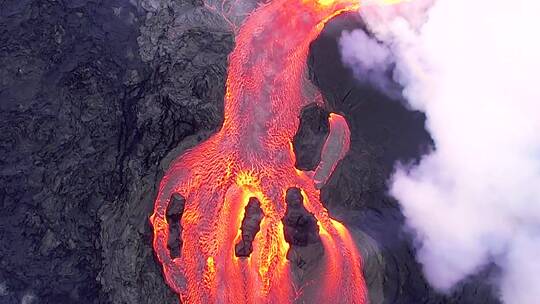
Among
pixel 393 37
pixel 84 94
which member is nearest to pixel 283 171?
pixel 393 37

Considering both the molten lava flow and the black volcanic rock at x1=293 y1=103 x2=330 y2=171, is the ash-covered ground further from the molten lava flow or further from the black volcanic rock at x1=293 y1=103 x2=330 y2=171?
the molten lava flow

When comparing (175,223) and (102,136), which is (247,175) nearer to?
(175,223)

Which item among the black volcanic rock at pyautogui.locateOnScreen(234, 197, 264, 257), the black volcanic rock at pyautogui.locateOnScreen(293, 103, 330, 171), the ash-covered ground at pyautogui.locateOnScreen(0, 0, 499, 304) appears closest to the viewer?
the black volcanic rock at pyautogui.locateOnScreen(234, 197, 264, 257)

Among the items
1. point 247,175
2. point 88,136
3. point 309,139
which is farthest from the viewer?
point 309,139

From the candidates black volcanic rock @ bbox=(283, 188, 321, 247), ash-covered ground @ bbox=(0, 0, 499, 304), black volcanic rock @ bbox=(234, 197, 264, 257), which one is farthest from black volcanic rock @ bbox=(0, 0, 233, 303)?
black volcanic rock @ bbox=(283, 188, 321, 247)

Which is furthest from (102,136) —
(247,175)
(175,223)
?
(247,175)

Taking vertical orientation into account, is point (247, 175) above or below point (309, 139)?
below
